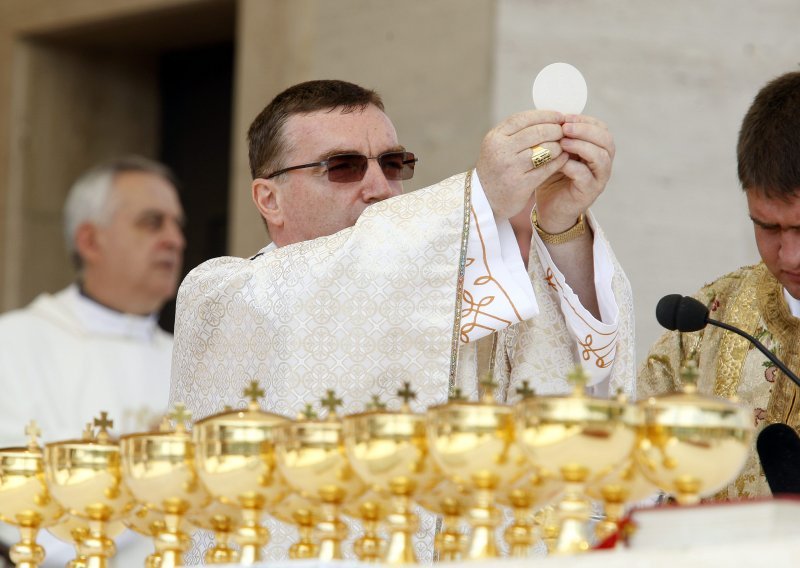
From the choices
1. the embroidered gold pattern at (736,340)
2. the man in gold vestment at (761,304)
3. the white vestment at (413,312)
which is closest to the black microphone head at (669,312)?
the white vestment at (413,312)

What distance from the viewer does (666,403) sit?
1.75 m

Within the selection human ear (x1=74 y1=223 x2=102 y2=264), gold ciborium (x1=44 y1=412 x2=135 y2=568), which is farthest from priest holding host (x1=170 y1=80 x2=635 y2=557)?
human ear (x1=74 y1=223 x2=102 y2=264)

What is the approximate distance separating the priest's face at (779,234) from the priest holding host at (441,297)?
1.45 feet

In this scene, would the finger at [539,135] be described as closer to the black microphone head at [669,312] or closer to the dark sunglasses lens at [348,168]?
the black microphone head at [669,312]

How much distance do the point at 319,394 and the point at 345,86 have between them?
874 millimetres

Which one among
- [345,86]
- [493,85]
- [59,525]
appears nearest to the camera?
[59,525]

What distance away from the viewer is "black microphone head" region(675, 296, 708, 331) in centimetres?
255

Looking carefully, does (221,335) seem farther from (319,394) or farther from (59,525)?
(59,525)

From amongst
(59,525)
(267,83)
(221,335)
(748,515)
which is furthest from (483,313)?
(267,83)

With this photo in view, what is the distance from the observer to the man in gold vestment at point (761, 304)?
3.02 m

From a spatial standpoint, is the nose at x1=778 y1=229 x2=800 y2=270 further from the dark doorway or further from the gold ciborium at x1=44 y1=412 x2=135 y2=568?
the dark doorway

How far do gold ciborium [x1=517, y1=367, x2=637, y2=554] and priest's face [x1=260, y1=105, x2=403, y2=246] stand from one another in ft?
4.39

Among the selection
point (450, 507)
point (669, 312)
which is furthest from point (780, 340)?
point (450, 507)

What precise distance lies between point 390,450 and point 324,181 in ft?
4.37
